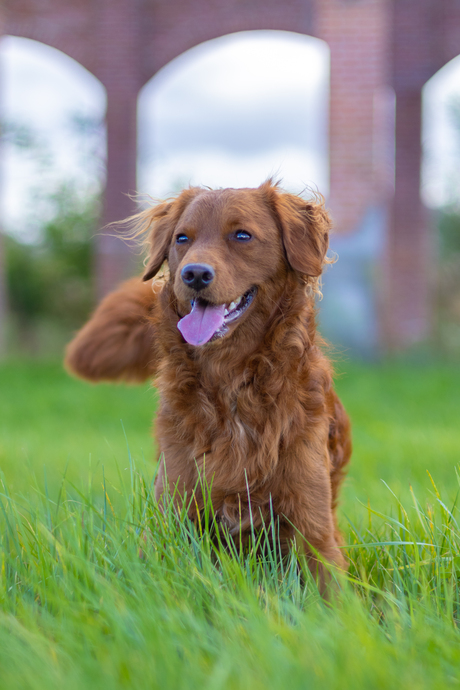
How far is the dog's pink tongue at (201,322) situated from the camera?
2.22 meters

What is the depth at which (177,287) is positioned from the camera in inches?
91.4

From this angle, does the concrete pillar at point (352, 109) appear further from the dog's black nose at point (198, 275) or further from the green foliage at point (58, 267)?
the green foliage at point (58, 267)

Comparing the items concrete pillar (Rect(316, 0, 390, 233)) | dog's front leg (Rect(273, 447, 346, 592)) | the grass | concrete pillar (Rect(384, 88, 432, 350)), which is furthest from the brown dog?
concrete pillar (Rect(384, 88, 432, 350))

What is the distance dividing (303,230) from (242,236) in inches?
12.1

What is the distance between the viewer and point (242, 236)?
2395 mm

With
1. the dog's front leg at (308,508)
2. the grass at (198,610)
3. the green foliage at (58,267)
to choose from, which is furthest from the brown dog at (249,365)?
the green foliage at (58,267)

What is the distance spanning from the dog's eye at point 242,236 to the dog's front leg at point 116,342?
0.60 metres

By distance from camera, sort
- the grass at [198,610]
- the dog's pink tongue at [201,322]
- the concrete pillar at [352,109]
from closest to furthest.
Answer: the grass at [198,610] < the dog's pink tongue at [201,322] < the concrete pillar at [352,109]

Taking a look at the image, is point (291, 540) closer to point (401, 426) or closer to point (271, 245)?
point (271, 245)

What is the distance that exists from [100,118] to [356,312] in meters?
7.28

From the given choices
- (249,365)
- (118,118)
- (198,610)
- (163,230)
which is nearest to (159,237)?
(163,230)

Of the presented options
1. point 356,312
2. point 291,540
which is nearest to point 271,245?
point 291,540

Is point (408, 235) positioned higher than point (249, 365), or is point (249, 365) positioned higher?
point (408, 235)

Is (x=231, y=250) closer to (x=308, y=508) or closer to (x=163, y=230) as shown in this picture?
(x=163, y=230)
